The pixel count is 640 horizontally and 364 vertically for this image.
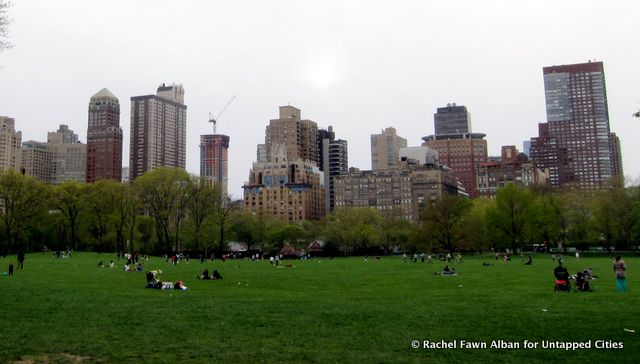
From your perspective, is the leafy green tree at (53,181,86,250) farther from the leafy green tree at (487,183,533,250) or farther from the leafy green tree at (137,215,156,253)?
the leafy green tree at (487,183,533,250)

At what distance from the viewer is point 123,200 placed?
99625 mm

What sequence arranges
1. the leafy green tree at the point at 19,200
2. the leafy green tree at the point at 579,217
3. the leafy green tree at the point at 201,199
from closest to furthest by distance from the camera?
the leafy green tree at the point at 19,200 < the leafy green tree at the point at 201,199 < the leafy green tree at the point at 579,217

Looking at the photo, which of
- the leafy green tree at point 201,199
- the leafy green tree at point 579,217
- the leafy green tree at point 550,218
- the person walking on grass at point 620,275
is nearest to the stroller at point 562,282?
the person walking on grass at point 620,275

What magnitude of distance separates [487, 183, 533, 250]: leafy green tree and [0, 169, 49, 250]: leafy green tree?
265 ft

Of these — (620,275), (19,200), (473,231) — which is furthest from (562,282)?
(19,200)

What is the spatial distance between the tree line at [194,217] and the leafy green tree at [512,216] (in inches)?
7.0

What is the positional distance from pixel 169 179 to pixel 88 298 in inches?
3142

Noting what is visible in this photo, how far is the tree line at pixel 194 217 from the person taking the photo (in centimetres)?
9588

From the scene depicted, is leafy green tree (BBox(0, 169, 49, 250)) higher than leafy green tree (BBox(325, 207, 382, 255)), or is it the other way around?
leafy green tree (BBox(0, 169, 49, 250))

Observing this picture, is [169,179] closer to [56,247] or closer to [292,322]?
[56,247]

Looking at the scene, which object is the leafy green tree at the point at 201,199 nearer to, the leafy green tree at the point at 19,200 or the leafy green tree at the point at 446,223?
the leafy green tree at the point at 19,200

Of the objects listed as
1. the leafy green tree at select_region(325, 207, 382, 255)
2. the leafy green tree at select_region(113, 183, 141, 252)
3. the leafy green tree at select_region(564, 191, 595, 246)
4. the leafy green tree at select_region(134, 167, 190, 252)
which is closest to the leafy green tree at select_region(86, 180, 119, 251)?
the leafy green tree at select_region(113, 183, 141, 252)

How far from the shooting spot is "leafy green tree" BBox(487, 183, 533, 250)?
102 meters

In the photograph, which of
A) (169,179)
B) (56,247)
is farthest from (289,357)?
(56,247)
